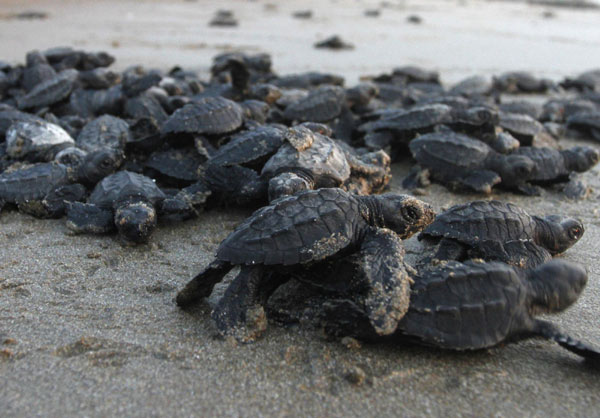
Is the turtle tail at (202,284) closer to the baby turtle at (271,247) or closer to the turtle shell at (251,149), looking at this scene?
the baby turtle at (271,247)

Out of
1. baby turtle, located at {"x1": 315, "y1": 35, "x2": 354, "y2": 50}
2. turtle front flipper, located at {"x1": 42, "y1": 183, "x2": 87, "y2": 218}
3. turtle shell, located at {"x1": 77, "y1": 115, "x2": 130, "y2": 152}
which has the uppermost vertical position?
turtle shell, located at {"x1": 77, "y1": 115, "x2": 130, "y2": 152}

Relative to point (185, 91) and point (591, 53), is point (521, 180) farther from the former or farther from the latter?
point (591, 53)

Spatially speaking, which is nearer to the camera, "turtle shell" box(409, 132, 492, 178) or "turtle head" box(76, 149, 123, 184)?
"turtle head" box(76, 149, 123, 184)


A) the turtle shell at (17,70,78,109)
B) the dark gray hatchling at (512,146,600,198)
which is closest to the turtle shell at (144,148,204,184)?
the turtle shell at (17,70,78,109)

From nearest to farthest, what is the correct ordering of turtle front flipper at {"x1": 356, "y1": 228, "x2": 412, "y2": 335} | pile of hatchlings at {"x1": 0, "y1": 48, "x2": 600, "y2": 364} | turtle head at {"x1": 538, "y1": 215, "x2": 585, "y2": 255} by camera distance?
turtle front flipper at {"x1": 356, "y1": 228, "x2": 412, "y2": 335} < pile of hatchlings at {"x1": 0, "y1": 48, "x2": 600, "y2": 364} < turtle head at {"x1": 538, "y1": 215, "x2": 585, "y2": 255}

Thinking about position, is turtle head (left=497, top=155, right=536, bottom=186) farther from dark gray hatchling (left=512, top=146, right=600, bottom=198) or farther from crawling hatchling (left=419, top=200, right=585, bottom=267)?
crawling hatchling (left=419, top=200, right=585, bottom=267)

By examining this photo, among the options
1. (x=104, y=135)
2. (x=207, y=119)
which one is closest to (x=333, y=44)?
(x=207, y=119)

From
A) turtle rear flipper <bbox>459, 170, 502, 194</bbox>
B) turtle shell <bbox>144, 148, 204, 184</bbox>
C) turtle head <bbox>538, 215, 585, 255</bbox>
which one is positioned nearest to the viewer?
turtle head <bbox>538, 215, 585, 255</bbox>
